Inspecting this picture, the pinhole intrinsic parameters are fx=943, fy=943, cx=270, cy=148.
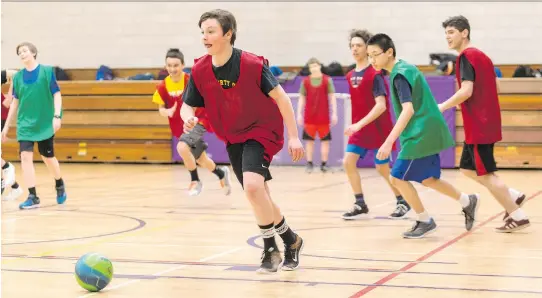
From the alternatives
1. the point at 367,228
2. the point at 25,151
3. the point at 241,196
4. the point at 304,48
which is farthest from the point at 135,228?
the point at 304,48

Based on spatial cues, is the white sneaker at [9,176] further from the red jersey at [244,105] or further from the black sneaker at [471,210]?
the red jersey at [244,105]

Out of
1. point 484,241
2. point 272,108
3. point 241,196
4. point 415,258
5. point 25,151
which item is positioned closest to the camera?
point 272,108

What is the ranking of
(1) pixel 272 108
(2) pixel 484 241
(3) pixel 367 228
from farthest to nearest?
(3) pixel 367 228
(2) pixel 484 241
(1) pixel 272 108

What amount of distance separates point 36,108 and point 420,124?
15.5 feet

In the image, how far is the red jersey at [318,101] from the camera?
16281 millimetres

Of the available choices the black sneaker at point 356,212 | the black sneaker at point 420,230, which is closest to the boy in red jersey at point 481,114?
the black sneaker at point 420,230

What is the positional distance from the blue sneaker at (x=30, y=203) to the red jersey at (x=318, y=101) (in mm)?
7071

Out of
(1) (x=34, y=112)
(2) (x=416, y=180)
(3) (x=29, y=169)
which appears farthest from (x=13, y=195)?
(2) (x=416, y=180)

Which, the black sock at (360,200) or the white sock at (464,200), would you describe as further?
the black sock at (360,200)

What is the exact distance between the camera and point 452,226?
8148mm

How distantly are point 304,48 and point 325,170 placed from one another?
3.69 meters

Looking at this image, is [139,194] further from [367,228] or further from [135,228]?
[367,228]

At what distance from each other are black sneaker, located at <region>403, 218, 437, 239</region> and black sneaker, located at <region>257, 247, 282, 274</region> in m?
1.92

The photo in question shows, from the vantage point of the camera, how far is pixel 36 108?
1026 cm
